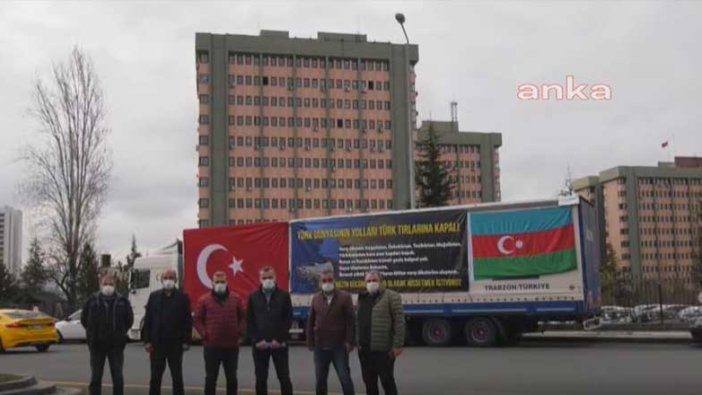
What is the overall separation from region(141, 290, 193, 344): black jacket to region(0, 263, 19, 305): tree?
173 ft

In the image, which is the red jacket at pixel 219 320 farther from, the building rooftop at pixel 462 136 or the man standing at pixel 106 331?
the building rooftop at pixel 462 136

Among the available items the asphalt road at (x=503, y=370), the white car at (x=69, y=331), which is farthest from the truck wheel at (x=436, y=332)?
the white car at (x=69, y=331)

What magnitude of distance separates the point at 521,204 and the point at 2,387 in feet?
45.9

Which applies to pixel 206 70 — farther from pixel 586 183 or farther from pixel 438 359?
pixel 438 359

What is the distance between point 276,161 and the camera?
125 m

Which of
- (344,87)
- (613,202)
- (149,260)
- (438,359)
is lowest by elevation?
(438,359)

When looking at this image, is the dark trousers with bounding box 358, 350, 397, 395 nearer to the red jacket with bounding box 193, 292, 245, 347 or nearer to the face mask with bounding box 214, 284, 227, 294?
the red jacket with bounding box 193, 292, 245, 347

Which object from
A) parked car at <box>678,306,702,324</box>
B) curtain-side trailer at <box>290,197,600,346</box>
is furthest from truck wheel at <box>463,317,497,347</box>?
parked car at <box>678,306,702,324</box>

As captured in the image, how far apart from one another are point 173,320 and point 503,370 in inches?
278

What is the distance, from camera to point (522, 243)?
68.5ft

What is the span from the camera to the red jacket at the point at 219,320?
32.7ft

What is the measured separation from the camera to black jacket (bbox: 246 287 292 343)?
997 centimetres

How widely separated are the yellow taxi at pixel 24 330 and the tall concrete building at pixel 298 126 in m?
96.3

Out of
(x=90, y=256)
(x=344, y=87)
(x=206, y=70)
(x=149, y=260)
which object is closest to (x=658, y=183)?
(x=344, y=87)
